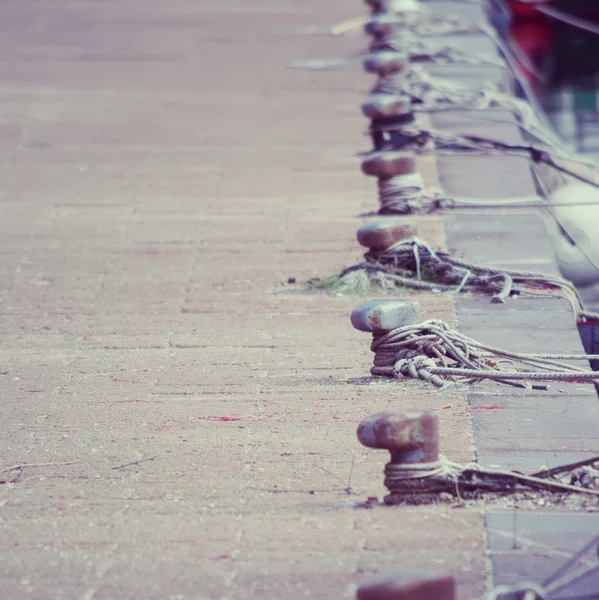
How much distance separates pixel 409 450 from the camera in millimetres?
3107

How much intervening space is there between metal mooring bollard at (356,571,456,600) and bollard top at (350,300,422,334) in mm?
1824

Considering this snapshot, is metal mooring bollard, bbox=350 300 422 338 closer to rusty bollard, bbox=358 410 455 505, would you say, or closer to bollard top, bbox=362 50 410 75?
rusty bollard, bbox=358 410 455 505

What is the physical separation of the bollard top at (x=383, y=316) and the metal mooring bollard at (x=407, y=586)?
182 centimetres

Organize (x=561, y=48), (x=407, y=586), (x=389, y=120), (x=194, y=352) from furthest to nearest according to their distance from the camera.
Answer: (x=561, y=48) → (x=389, y=120) → (x=194, y=352) → (x=407, y=586)

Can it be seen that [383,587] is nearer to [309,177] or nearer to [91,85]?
[309,177]

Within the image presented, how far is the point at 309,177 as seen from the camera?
7406 millimetres

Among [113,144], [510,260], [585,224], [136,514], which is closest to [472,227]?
[510,260]

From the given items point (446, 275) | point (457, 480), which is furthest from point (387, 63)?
point (457, 480)

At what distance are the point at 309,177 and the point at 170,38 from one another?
5130 mm

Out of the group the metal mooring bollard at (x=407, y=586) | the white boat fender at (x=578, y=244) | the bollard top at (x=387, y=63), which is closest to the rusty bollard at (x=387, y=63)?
the bollard top at (x=387, y=63)

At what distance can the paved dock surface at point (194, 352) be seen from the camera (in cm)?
293

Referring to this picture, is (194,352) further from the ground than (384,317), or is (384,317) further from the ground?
(384,317)

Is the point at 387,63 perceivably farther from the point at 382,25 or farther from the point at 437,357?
the point at 437,357

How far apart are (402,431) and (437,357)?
3.84ft
